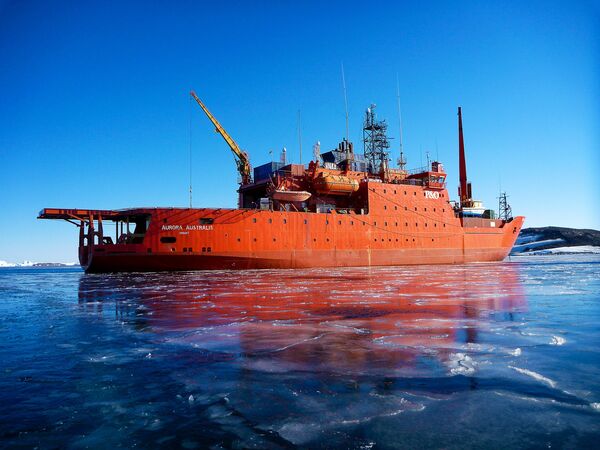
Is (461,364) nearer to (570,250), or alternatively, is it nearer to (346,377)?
(346,377)

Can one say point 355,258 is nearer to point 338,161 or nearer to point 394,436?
point 338,161

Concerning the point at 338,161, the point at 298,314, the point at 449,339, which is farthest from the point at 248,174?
the point at 449,339

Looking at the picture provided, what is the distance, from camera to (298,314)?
7168 mm

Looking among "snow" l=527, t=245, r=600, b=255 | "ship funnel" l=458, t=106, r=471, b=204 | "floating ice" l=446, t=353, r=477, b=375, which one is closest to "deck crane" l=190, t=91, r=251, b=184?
"ship funnel" l=458, t=106, r=471, b=204

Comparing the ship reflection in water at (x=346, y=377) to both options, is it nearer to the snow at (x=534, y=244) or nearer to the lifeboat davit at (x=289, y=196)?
the lifeboat davit at (x=289, y=196)

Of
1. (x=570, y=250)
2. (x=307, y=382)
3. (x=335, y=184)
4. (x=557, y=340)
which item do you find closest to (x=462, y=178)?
(x=335, y=184)

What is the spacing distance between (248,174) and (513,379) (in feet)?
113

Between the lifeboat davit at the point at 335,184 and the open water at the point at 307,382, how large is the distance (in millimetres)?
24807

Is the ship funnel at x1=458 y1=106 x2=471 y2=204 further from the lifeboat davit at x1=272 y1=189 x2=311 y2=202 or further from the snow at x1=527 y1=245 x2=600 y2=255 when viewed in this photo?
the snow at x1=527 y1=245 x2=600 y2=255

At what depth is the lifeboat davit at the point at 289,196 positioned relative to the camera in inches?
1151

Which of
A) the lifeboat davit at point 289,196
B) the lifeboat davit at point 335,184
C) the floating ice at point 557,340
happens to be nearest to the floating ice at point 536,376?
the floating ice at point 557,340

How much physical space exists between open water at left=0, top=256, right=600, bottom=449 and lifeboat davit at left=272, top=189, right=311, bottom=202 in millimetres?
22974

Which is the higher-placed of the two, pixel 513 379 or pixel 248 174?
pixel 248 174

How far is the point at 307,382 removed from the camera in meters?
3.29
